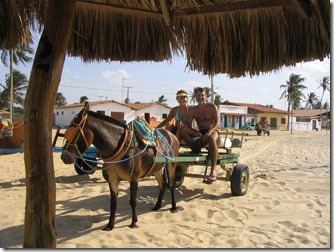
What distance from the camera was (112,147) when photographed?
15.9 feet

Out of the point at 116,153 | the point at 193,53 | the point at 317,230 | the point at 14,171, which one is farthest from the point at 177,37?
the point at 14,171

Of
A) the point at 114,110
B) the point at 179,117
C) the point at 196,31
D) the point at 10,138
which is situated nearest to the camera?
the point at 196,31

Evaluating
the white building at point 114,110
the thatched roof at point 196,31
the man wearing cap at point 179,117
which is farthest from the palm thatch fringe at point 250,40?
the white building at point 114,110

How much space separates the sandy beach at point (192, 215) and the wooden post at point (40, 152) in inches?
85.5

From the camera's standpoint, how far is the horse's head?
171 inches

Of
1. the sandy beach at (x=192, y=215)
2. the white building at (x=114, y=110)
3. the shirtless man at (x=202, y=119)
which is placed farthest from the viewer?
the white building at (x=114, y=110)

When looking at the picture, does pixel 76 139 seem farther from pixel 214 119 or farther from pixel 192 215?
pixel 214 119

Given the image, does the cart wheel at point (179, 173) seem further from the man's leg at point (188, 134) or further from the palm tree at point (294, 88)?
the palm tree at point (294, 88)

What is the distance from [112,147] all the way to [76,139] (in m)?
0.61

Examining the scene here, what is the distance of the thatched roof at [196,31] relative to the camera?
11.8 feet

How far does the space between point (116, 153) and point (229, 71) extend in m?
1.94

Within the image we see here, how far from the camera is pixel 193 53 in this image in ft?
14.8

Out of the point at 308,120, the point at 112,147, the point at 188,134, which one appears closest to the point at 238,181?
the point at 188,134

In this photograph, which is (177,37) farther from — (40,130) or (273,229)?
(273,229)
